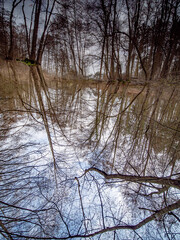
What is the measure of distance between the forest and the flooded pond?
1 cm

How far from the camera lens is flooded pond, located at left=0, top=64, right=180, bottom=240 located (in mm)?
1084

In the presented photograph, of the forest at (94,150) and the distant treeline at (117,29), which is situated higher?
the distant treeline at (117,29)

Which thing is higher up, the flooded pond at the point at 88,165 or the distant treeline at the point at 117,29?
the distant treeline at the point at 117,29

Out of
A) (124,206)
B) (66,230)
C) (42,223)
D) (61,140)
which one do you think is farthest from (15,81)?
(124,206)

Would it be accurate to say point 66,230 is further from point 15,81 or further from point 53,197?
point 15,81

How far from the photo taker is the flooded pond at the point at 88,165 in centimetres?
108

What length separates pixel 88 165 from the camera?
150 centimetres

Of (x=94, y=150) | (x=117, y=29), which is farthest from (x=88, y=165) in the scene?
(x=117, y=29)

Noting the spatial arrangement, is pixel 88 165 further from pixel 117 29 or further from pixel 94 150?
pixel 117 29

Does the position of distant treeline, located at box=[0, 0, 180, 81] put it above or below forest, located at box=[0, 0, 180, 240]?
above

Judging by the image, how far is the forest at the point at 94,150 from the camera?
110 centimetres

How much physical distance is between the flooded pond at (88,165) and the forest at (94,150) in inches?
0.5

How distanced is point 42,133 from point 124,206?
5.30ft

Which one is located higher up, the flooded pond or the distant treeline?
the distant treeline
